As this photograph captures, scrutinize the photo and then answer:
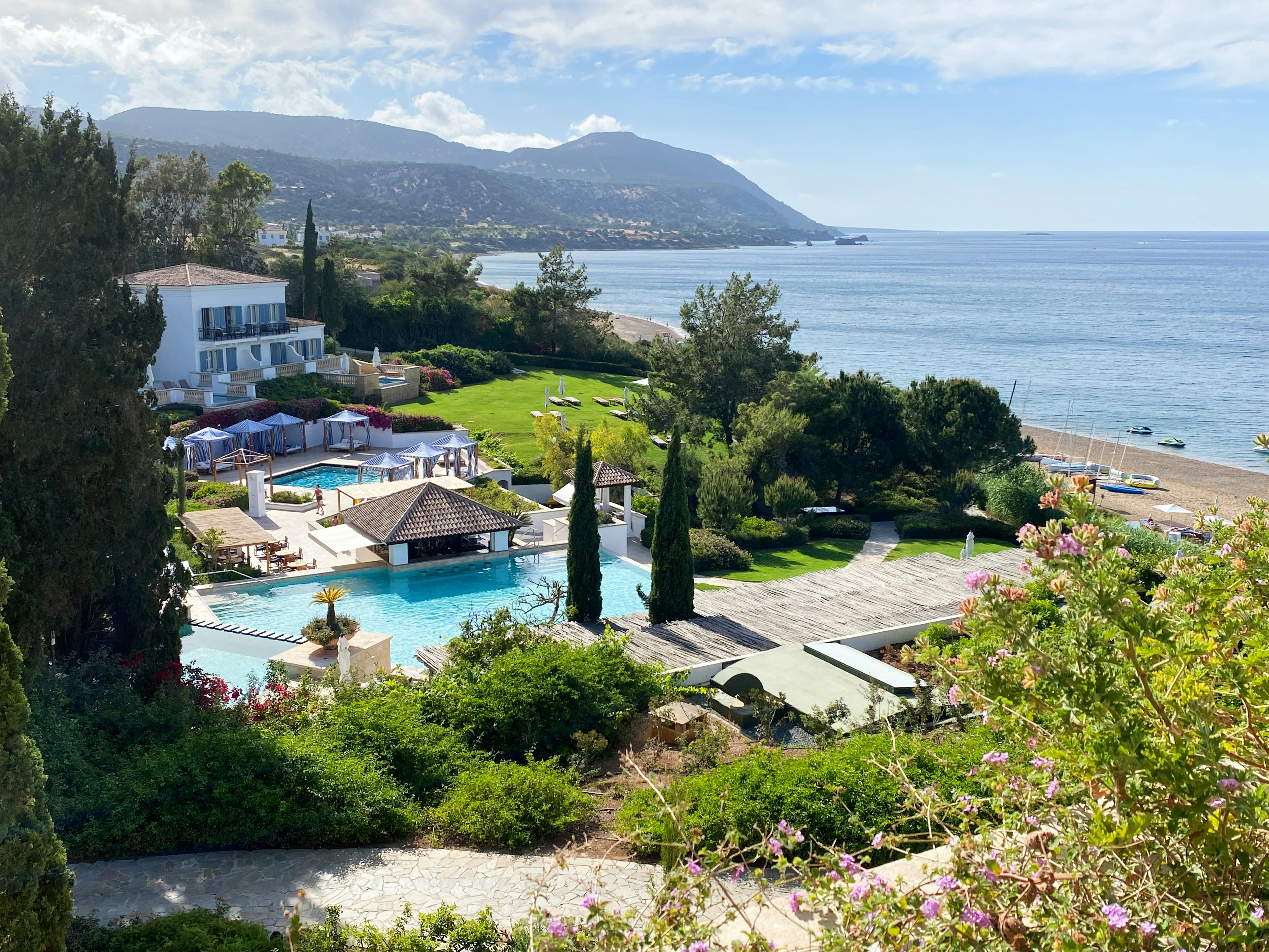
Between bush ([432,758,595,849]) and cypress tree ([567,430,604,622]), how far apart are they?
28.4ft

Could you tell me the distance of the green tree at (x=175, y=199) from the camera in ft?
184

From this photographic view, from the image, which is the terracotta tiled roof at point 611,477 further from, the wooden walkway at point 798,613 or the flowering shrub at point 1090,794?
the flowering shrub at point 1090,794

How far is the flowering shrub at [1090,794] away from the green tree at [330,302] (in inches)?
1980

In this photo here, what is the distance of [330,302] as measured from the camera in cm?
5225

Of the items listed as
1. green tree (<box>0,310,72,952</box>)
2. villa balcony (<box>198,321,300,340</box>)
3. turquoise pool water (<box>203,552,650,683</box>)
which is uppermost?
villa balcony (<box>198,321,300,340</box>)

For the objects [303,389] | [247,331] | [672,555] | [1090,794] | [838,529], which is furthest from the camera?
[247,331]

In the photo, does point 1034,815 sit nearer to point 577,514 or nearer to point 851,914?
point 851,914

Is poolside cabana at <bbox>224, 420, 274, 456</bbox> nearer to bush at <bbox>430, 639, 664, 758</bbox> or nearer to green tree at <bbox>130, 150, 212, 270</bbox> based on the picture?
bush at <bbox>430, 639, 664, 758</bbox>

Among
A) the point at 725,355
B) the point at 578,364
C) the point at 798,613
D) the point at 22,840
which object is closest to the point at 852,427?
the point at 725,355

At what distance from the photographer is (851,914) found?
472 centimetres

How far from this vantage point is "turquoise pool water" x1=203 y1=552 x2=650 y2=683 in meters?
20.7

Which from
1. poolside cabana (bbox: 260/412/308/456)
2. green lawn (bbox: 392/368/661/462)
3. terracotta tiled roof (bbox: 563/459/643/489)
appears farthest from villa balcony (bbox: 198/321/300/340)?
terracotta tiled roof (bbox: 563/459/643/489)

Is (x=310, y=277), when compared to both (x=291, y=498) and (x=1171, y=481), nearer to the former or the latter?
(x=291, y=498)

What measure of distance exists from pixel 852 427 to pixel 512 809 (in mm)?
27388
